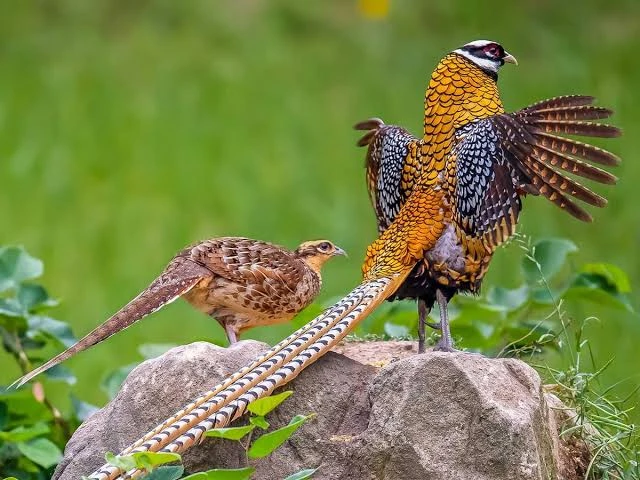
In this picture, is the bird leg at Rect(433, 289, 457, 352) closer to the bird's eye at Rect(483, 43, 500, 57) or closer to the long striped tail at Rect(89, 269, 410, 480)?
the long striped tail at Rect(89, 269, 410, 480)

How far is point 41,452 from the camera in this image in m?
5.90

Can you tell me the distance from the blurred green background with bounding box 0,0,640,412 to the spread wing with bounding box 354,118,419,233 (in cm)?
316

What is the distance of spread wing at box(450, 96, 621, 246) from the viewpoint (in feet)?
17.5

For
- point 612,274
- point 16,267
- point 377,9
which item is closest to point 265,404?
point 16,267

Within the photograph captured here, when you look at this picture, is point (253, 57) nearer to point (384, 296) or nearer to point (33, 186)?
point (33, 186)

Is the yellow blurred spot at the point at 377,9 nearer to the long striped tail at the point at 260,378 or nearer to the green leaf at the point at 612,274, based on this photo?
the green leaf at the point at 612,274

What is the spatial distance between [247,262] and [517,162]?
127 cm

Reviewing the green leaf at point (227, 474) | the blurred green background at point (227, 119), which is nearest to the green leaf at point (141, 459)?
the green leaf at point (227, 474)

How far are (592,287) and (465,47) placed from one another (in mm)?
1302

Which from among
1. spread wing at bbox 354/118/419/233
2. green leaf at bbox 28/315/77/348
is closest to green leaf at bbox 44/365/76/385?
green leaf at bbox 28/315/77/348

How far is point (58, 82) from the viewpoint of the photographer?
534 inches

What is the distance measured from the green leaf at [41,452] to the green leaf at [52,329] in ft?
1.87

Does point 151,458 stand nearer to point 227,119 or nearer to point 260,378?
point 260,378

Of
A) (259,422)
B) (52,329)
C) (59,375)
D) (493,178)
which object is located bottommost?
(59,375)
